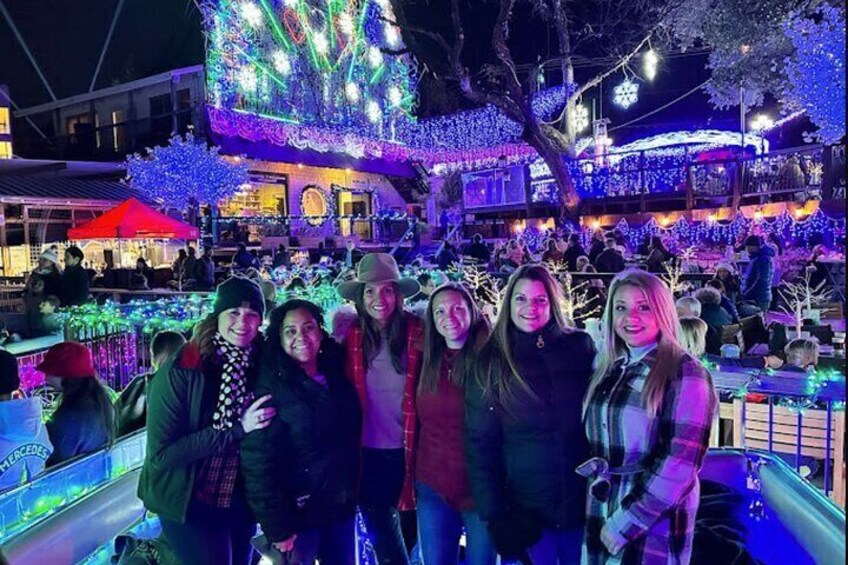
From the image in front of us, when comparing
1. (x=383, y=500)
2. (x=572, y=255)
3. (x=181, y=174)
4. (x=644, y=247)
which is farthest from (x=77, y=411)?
(x=644, y=247)

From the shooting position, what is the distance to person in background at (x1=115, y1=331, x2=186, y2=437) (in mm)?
4039

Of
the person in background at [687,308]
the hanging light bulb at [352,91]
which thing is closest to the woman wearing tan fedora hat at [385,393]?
the person in background at [687,308]

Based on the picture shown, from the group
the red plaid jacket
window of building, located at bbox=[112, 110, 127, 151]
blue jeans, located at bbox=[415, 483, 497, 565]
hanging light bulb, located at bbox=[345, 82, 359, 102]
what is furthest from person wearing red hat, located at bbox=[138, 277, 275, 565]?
hanging light bulb, located at bbox=[345, 82, 359, 102]

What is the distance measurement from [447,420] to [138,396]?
2.59 metres

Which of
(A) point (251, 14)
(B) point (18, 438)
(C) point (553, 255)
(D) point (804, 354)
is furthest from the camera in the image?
(A) point (251, 14)

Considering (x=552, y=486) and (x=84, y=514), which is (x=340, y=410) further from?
(x=84, y=514)

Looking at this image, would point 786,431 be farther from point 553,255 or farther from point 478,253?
point 478,253

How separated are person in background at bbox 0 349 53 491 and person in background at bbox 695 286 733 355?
5.54 meters

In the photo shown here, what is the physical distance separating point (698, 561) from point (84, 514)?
3053 mm

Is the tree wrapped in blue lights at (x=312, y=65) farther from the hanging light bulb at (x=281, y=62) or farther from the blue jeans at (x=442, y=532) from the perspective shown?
Answer: the blue jeans at (x=442, y=532)

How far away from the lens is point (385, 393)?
9.18ft

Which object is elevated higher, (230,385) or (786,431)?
(230,385)

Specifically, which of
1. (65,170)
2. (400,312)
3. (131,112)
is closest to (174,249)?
(65,170)

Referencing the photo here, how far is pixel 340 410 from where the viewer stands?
2639 mm
